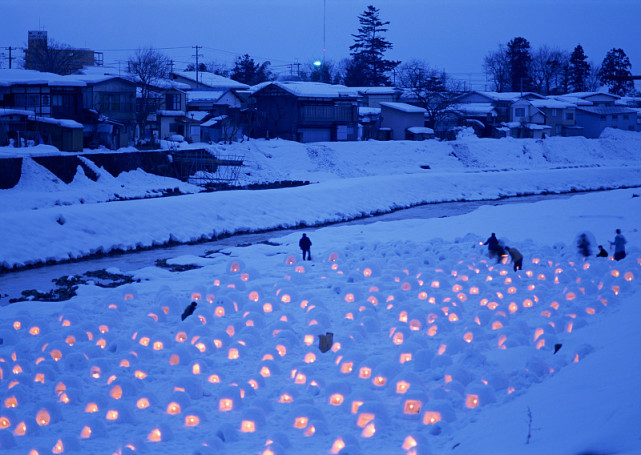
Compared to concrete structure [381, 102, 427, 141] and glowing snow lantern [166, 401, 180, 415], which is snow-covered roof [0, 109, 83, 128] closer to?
concrete structure [381, 102, 427, 141]

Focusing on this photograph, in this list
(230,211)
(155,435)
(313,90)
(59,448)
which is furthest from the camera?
(313,90)

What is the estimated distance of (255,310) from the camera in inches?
528

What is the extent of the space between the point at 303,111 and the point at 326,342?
36.4 m

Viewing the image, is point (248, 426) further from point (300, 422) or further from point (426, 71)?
point (426, 71)

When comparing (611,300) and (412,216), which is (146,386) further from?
(412,216)

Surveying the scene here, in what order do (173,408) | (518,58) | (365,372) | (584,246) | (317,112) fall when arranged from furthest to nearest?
(518,58) → (317,112) → (584,246) → (365,372) → (173,408)

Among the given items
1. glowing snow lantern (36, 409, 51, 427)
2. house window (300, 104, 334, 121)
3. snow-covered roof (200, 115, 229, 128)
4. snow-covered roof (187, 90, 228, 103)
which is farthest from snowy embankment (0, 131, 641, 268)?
glowing snow lantern (36, 409, 51, 427)

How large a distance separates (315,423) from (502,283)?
764cm

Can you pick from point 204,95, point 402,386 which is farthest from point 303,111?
point 402,386

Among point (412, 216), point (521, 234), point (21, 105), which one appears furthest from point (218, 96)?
point (521, 234)

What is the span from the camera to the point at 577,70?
80.4m

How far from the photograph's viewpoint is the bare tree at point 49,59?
193 ft

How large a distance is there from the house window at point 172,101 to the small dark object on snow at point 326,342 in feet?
118

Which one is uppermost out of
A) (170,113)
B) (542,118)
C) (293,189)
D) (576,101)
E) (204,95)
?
(576,101)
